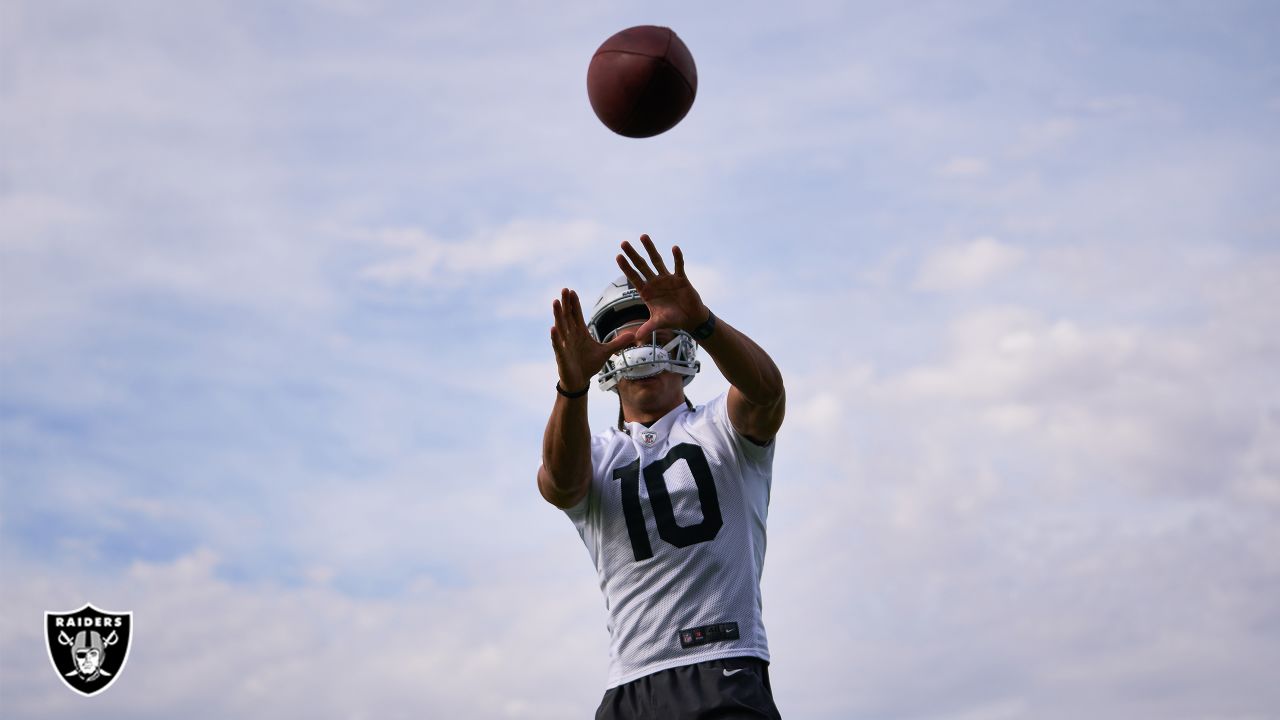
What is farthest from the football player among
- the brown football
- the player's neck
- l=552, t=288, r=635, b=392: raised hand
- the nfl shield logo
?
the nfl shield logo

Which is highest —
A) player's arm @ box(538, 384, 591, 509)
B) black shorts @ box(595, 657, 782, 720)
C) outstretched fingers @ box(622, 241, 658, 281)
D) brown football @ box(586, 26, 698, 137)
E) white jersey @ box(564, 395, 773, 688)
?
brown football @ box(586, 26, 698, 137)

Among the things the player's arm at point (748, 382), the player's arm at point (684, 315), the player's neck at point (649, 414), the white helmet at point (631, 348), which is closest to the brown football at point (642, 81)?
the white helmet at point (631, 348)

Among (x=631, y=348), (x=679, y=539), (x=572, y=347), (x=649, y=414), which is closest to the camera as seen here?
(x=572, y=347)

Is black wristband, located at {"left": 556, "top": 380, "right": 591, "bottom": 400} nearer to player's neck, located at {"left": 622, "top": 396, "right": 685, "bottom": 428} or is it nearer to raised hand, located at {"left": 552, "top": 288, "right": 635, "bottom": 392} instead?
raised hand, located at {"left": 552, "top": 288, "right": 635, "bottom": 392}

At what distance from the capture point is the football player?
535cm

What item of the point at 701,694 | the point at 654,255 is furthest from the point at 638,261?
the point at 701,694

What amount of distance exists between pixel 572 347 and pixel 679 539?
3.43 feet

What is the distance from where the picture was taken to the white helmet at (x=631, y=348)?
6.12 m

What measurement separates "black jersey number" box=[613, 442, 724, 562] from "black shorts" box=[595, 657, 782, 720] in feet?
1.90

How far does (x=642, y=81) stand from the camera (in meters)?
5.99

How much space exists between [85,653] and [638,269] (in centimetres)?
797

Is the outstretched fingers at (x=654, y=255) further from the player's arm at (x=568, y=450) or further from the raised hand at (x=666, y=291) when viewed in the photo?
the player's arm at (x=568, y=450)

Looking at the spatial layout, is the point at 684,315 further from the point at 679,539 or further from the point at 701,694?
the point at 701,694

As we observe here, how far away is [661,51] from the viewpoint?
19.7 ft
